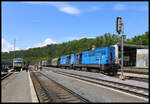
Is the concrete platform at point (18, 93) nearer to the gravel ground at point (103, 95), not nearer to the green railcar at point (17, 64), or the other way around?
the gravel ground at point (103, 95)

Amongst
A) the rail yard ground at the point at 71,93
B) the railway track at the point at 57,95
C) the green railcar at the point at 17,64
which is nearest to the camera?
the railway track at the point at 57,95

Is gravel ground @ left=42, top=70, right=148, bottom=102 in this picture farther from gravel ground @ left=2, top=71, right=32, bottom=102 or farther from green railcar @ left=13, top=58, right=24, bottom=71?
green railcar @ left=13, top=58, right=24, bottom=71

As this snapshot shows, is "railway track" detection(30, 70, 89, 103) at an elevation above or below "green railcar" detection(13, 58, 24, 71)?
below

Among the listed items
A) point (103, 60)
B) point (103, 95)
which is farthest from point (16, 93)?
point (103, 60)

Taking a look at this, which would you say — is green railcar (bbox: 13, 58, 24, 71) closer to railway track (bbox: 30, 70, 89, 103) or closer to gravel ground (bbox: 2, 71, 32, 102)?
gravel ground (bbox: 2, 71, 32, 102)

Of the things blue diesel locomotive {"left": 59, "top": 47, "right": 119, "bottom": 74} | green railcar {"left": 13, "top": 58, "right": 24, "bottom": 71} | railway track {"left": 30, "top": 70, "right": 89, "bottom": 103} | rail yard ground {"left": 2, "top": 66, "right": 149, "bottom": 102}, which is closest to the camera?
railway track {"left": 30, "top": 70, "right": 89, "bottom": 103}

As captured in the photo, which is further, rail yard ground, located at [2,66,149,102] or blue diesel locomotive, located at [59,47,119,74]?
blue diesel locomotive, located at [59,47,119,74]

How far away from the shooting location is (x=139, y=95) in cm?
1093

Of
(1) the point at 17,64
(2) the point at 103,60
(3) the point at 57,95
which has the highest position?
(2) the point at 103,60

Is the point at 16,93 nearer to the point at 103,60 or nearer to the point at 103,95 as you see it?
the point at 103,95

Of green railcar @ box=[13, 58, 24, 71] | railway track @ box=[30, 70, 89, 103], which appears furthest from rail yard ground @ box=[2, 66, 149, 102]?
green railcar @ box=[13, 58, 24, 71]

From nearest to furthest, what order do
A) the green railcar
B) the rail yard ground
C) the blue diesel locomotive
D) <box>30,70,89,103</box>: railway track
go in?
<box>30,70,89,103</box>: railway track < the rail yard ground < the blue diesel locomotive < the green railcar

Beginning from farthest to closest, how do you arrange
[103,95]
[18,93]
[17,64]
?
[17,64] → [18,93] → [103,95]

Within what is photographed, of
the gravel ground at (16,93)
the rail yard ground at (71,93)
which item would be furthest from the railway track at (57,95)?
the gravel ground at (16,93)
